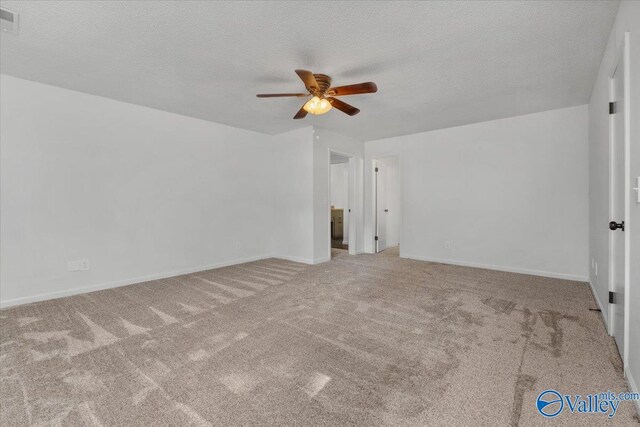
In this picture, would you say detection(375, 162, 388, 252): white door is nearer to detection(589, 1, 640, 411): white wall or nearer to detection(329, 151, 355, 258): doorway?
detection(329, 151, 355, 258): doorway

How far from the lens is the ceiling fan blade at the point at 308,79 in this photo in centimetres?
228

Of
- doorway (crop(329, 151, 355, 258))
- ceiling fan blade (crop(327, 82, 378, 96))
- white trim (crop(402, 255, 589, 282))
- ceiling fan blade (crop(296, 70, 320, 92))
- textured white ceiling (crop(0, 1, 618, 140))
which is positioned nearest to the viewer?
textured white ceiling (crop(0, 1, 618, 140))

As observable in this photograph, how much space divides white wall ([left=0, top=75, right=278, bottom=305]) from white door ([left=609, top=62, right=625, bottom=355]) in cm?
469

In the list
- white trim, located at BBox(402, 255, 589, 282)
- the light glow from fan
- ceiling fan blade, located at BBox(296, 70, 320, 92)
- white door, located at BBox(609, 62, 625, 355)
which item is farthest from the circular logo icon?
white trim, located at BBox(402, 255, 589, 282)

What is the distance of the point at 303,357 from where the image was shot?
6.36ft

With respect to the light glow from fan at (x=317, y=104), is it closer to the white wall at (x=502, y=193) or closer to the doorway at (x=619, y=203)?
the doorway at (x=619, y=203)

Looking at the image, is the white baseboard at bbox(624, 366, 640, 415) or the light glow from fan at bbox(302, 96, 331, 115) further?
the light glow from fan at bbox(302, 96, 331, 115)

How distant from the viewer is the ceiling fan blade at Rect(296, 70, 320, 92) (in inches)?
89.7

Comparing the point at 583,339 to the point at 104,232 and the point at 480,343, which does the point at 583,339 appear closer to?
the point at 480,343

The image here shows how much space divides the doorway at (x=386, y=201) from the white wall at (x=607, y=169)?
128 inches

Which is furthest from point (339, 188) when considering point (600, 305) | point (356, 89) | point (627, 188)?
point (627, 188)

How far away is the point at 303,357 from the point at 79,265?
3136mm

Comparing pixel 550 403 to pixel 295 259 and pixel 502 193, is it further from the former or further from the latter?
pixel 295 259

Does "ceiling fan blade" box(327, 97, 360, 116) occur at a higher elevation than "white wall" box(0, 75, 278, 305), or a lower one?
higher
